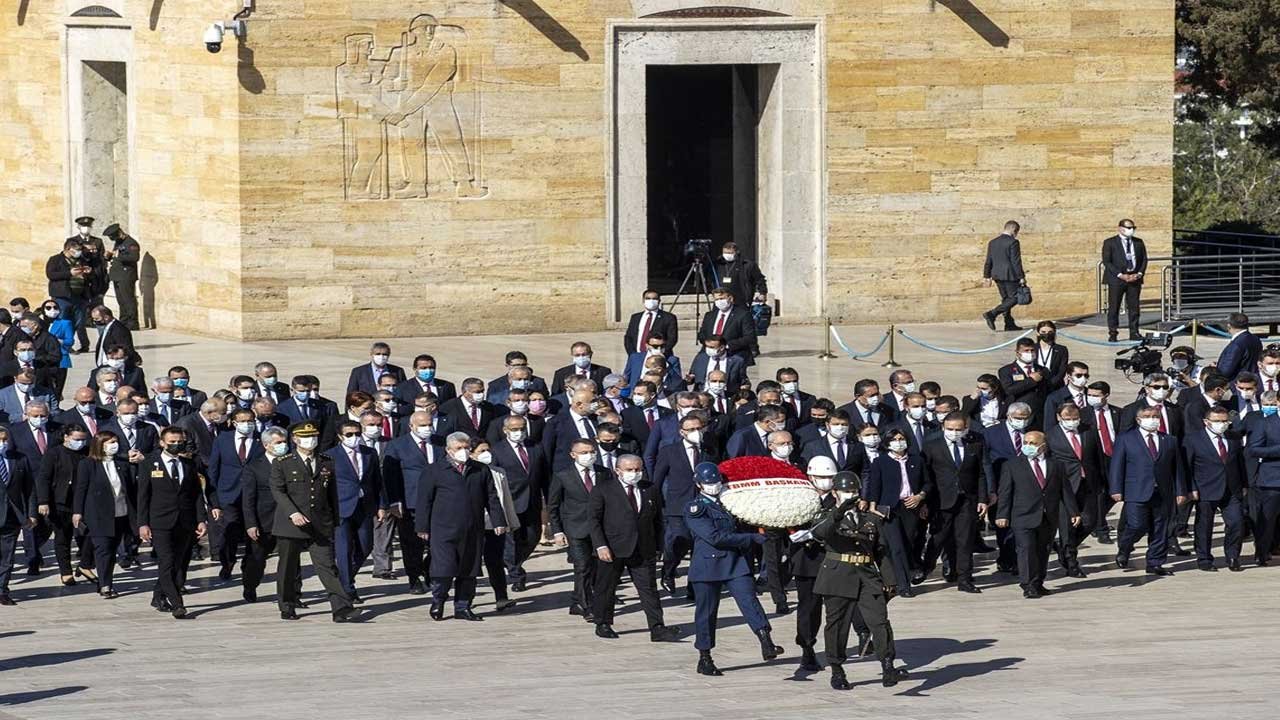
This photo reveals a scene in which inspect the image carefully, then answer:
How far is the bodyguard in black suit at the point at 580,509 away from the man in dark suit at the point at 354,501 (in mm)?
1424

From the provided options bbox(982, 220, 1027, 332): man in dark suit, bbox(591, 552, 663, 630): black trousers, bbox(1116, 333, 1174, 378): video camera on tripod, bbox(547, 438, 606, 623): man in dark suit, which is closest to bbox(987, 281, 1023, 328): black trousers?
bbox(982, 220, 1027, 332): man in dark suit

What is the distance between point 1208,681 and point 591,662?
3.87 meters

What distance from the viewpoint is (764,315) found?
26.4 m

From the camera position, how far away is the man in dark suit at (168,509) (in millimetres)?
→ 17203

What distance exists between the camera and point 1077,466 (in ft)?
61.7

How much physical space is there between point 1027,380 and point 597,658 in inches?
278

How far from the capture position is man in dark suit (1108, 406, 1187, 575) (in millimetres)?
18750

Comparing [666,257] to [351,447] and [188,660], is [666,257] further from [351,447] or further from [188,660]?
[188,660]

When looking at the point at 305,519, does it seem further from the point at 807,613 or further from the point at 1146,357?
the point at 1146,357

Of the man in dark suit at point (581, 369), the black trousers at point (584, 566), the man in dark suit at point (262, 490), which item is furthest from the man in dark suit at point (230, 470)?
the man in dark suit at point (581, 369)

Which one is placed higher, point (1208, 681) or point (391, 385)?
point (391, 385)

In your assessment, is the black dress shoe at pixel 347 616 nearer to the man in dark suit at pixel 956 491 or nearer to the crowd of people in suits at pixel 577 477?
the crowd of people in suits at pixel 577 477

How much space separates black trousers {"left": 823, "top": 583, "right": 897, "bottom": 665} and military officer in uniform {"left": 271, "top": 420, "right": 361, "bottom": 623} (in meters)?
3.86

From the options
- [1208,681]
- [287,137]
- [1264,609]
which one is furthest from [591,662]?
[287,137]
